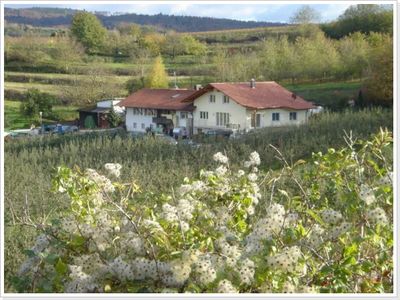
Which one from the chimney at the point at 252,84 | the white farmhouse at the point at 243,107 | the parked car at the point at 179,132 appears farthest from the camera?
the chimney at the point at 252,84

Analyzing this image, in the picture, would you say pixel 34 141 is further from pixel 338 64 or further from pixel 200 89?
pixel 338 64

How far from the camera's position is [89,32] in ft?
18.9

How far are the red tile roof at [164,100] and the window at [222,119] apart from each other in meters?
0.52

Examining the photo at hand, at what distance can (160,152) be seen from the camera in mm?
7133

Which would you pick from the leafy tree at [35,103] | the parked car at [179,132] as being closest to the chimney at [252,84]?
the parked car at [179,132]

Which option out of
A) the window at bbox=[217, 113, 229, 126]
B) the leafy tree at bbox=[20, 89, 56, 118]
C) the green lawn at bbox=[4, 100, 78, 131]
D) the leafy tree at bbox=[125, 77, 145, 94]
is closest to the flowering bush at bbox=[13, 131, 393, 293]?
the leafy tree at bbox=[20, 89, 56, 118]

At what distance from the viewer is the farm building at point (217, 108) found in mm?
10258

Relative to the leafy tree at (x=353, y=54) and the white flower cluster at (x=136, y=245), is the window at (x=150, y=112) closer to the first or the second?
the leafy tree at (x=353, y=54)

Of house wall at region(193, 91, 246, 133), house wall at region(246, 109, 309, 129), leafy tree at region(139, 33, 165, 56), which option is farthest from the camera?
house wall at region(246, 109, 309, 129)

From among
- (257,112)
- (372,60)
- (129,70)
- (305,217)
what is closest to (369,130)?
(257,112)

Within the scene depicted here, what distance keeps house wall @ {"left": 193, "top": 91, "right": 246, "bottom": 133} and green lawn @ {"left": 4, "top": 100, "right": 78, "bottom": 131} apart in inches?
79.0

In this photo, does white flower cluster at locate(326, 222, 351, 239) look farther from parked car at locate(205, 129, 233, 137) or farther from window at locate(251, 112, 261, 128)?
window at locate(251, 112, 261, 128)

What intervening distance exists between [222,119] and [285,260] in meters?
9.60

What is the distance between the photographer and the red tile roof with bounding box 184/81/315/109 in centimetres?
1093
